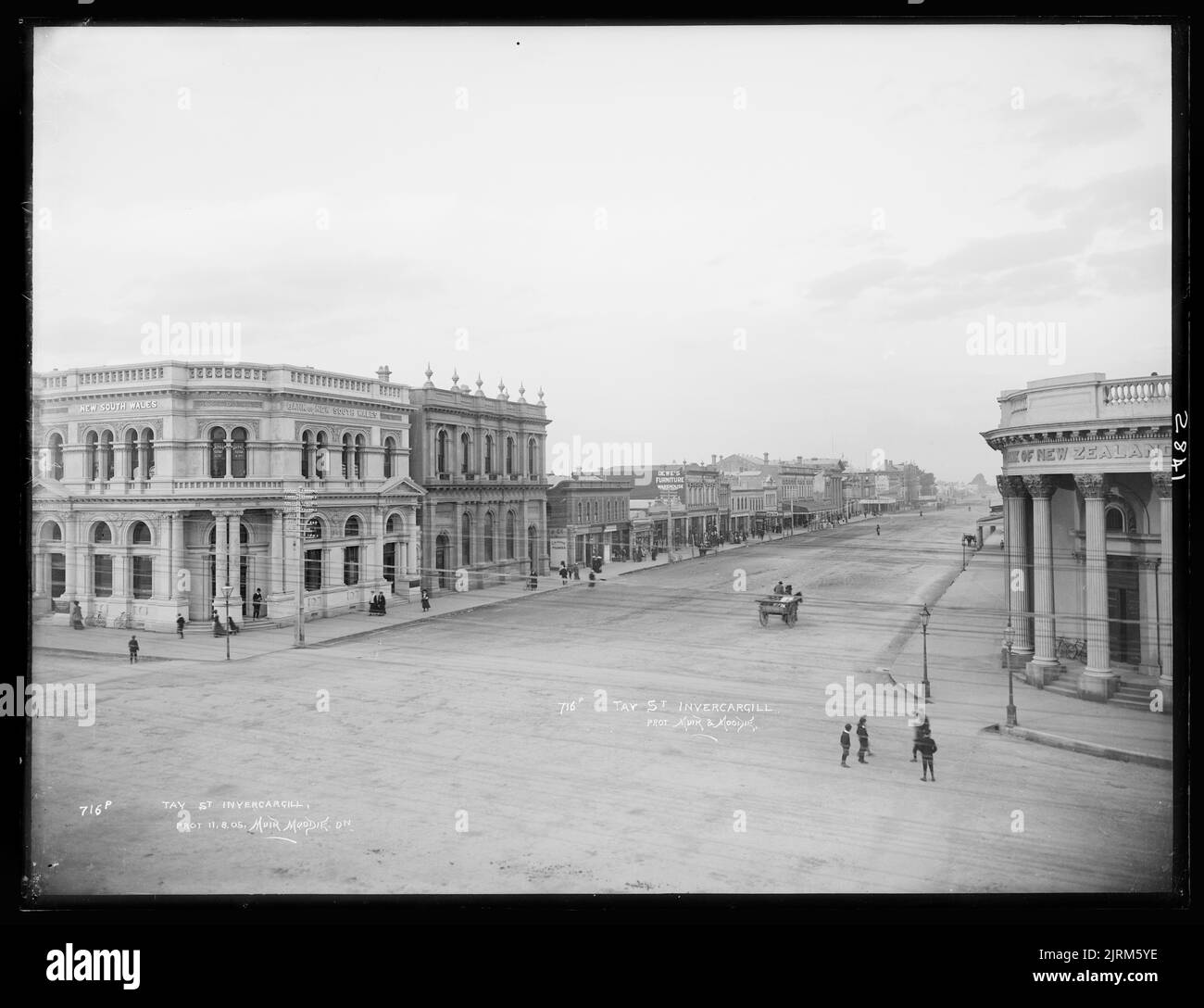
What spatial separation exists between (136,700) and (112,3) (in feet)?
31.1

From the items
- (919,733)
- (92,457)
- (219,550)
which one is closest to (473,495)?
(219,550)

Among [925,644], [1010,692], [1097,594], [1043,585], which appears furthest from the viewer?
[1043,585]

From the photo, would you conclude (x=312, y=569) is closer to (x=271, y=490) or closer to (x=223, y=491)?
(x=271, y=490)

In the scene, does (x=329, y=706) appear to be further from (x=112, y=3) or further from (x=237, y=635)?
(x=112, y=3)

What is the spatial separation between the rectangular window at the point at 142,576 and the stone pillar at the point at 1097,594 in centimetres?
1679

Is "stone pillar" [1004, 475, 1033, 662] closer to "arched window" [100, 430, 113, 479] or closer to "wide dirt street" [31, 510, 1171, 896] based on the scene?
"wide dirt street" [31, 510, 1171, 896]

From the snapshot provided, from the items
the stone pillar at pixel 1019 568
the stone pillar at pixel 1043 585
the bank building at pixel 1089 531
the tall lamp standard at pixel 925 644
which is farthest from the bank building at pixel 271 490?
the stone pillar at pixel 1043 585

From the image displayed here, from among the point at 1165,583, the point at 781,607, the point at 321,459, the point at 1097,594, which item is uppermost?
the point at 321,459

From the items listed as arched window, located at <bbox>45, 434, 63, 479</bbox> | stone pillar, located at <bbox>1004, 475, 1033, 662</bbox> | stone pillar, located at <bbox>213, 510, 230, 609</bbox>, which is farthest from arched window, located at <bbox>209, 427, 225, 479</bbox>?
stone pillar, located at <bbox>1004, 475, 1033, 662</bbox>

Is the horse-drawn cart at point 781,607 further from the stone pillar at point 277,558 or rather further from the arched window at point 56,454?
the arched window at point 56,454

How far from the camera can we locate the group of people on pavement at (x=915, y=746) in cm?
945

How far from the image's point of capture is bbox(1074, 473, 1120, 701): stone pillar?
11320 millimetres

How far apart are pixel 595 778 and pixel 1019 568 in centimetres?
839

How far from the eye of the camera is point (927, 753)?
9469 mm
